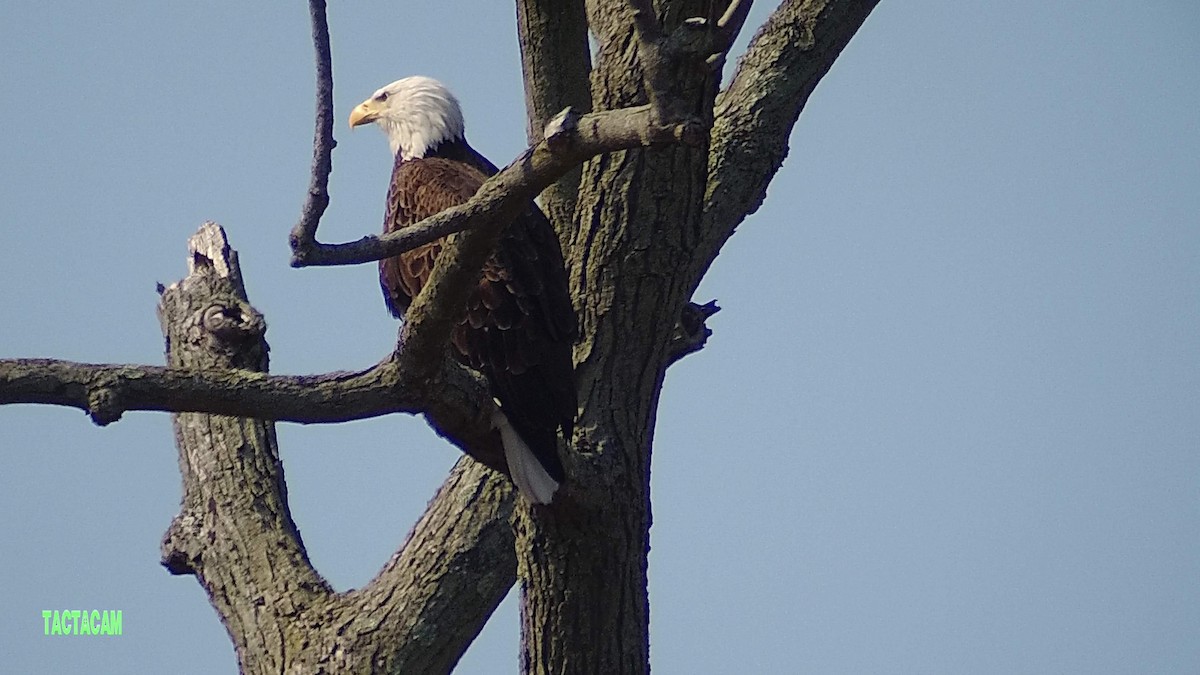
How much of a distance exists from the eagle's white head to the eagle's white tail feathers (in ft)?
6.32

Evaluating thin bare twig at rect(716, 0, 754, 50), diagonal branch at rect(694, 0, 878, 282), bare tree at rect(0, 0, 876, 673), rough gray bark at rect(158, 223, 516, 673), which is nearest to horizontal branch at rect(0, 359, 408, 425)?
bare tree at rect(0, 0, 876, 673)

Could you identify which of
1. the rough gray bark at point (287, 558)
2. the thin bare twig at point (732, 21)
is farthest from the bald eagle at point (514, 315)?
the thin bare twig at point (732, 21)

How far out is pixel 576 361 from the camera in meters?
3.96

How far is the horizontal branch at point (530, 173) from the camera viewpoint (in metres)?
2.45

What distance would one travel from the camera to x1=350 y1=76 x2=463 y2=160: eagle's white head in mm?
5277

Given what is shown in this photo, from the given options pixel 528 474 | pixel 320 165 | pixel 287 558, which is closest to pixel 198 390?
pixel 320 165

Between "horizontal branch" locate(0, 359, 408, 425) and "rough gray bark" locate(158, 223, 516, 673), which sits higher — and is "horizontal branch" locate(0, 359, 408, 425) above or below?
below

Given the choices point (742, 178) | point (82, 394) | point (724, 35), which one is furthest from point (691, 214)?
point (82, 394)

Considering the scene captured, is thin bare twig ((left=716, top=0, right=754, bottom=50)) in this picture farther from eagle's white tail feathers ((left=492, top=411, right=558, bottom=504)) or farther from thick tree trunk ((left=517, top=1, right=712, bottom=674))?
eagle's white tail feathers ((left=492, top=411, right=558, bottom=504))

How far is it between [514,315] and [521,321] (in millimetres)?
51

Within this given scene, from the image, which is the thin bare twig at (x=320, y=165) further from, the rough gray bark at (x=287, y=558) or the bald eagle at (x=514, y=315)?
the rough gray bark at (x=287, y=558)

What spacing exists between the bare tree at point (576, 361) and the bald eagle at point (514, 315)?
2.6 inches

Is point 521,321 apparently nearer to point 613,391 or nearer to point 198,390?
point 613,391

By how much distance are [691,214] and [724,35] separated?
1.34 m
